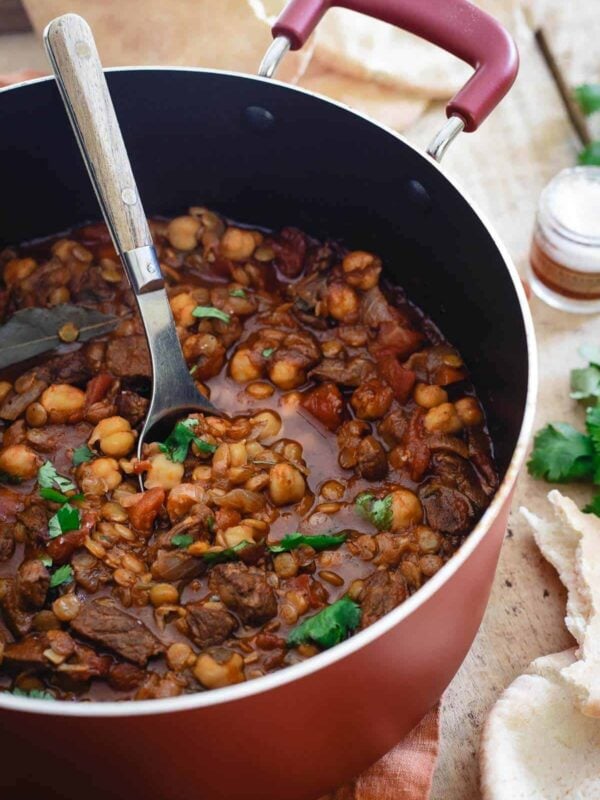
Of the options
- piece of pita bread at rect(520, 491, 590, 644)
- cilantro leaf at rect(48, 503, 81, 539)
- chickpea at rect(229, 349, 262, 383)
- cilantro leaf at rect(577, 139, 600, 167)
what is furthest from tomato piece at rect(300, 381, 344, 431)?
cilantro leaf at rect(577, 139, 600, 167)

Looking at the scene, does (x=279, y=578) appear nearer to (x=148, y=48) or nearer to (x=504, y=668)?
(x=504, y=668)

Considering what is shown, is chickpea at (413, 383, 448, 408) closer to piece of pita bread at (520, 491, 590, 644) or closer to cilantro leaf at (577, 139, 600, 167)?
piece of pita bread at (520, 491, 590, 644)

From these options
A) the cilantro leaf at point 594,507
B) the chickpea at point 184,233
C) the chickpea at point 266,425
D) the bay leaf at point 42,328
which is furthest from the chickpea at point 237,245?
the cilantro leaf at point 594,507

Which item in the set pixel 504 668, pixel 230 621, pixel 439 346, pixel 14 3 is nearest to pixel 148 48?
pixel 14 3

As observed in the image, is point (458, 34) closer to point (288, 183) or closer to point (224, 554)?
point (288, 183)

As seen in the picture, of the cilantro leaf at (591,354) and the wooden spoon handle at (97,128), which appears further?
the cilantro leaf at (591,354)

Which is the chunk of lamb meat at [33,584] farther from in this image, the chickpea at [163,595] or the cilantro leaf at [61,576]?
the chickpea at [163,595]

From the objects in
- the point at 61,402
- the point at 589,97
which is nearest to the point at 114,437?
the point at 61,402
